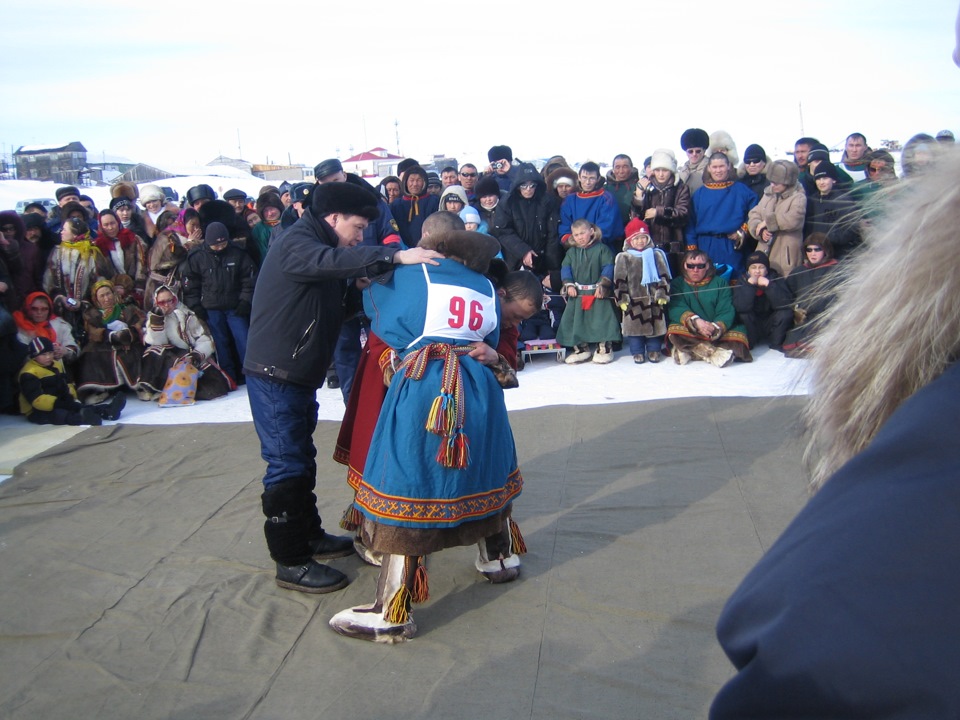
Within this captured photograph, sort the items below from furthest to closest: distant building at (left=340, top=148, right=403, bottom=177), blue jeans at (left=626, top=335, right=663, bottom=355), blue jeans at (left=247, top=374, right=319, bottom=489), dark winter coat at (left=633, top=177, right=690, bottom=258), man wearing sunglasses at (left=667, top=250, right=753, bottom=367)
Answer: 1. distant building at (left=340, top=148, right=403, bottom=177)
2. dark winter coat at (left=633, top=177, right=690, bottom=258)
3. blue jeans at (left=626, top=335, right=663, bottom=355)
4. man wearing sunglasses at (left=667, top=250, right=753, bottom=367)
5. blue jeans at (left=247, top=374, right=319, bottom=489)

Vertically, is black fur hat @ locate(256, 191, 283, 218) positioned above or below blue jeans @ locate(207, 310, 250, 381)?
above

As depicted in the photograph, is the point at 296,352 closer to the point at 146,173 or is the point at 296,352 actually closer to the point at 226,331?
the point at 226,331

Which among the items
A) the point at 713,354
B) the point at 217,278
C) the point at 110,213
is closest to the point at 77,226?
the point at 110,213

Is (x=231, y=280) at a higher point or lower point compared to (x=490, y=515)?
higher

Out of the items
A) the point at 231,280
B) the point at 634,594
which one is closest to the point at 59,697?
the point at 634,594

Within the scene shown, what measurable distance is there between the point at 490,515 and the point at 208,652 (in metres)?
1.02

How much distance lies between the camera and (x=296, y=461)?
9.67ft

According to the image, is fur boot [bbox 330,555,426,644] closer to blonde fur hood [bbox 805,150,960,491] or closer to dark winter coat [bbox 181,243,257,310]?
blonde fur hood [bbox 805,150,960,491]

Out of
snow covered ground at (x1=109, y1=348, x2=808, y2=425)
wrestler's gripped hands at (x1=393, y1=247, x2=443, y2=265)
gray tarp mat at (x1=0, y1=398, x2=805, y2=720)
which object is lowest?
gray tarp mat at (x1=0, y1=398, x2=805, y2=720)

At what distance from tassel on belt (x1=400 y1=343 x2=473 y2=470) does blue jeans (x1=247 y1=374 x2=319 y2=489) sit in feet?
1.64

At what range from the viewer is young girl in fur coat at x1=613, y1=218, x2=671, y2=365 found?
20.7 feet

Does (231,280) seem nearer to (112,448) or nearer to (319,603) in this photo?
(112,448)

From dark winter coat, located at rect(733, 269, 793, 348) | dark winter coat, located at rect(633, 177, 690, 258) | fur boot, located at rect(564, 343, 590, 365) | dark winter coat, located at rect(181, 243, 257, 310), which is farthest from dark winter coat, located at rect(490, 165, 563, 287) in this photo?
dark winter coat, located at rect(181, 243, 257, 310)

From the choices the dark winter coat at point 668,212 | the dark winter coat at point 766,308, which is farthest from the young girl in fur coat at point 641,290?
the dark winter coat at point 766,308
